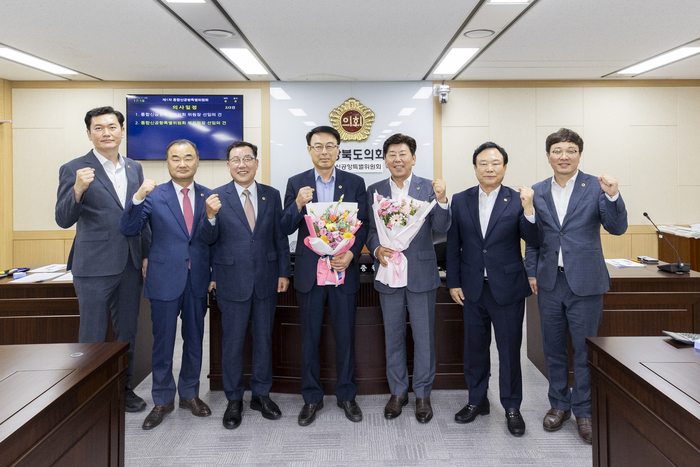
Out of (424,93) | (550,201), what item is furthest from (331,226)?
(424,93)

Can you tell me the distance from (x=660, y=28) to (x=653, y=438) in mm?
4346

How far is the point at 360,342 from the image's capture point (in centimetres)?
311

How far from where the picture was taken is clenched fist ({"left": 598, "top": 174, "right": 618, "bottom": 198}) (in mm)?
2330

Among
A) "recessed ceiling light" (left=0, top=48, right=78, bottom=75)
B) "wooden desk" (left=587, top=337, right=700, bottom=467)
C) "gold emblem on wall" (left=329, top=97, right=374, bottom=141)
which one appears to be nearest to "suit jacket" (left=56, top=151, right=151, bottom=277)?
"wooden desk" (left=587, top=337, right=700, bottom=467)

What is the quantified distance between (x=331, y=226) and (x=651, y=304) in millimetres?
2603

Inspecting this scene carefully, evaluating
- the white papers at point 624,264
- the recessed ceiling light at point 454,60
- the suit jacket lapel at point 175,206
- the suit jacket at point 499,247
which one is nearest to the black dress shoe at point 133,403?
the suit jacket lapel at point 175,206

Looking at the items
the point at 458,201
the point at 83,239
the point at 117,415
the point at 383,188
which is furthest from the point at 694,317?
the point at 83,239

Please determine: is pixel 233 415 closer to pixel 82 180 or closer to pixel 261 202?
pixel 261 202

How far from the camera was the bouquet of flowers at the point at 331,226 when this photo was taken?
96.6 inches

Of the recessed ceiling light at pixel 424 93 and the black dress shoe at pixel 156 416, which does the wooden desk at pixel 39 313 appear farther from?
the recessed ceiling light at pixel 424 93

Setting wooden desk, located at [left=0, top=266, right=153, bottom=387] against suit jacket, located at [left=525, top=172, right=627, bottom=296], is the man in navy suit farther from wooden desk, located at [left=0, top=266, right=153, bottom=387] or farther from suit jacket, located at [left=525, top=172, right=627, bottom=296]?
wooden desk, located at [left=0, top=266, right=153, bottom=387]

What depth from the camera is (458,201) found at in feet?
8.84

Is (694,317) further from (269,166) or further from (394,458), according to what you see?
(269,166)

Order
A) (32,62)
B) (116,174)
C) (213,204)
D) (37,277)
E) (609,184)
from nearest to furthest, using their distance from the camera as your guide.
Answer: (609,184) < (213,204) < (116,174) < (37,277) < (32,62)
